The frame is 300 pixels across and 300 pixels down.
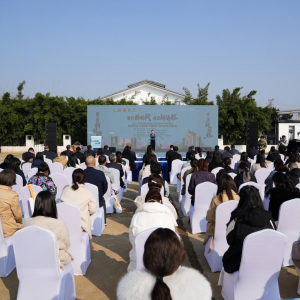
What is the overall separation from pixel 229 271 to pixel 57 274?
142cm

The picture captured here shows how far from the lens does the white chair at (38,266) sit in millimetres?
2646

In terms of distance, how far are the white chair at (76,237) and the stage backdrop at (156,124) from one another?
52.5ft

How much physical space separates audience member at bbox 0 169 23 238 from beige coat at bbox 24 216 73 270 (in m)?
0.96

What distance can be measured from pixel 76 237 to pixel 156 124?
16.4 meters

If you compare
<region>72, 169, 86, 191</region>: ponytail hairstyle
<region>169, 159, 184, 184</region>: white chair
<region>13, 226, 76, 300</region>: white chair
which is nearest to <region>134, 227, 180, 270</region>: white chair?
<region>13, 226, 76, 300</region>: white chair

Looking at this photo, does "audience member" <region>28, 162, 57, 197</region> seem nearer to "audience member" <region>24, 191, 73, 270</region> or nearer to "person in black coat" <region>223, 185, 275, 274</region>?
"audience member" <region>24, 191, 73, 270</region>

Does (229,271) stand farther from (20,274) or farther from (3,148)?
(3,148)

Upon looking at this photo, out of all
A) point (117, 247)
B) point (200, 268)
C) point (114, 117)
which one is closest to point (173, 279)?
point (200, 268)

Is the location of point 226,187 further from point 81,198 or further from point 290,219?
point 81,198

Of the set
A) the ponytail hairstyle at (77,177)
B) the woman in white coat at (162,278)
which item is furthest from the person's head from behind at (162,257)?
the ponytail hairstyle at (77,177)

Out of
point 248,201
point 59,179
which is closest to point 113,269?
point 248,201

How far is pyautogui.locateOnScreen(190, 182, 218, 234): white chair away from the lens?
4.95 meters

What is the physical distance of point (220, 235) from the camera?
12.2 feet

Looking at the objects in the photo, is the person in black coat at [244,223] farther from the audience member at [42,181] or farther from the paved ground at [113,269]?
the audience member at [42,181]
